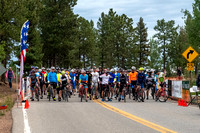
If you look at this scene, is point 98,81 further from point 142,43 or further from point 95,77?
point 142,43

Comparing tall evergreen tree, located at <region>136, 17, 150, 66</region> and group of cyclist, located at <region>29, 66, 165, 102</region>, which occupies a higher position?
tall evergreen tree, located at <region>136, 17, 150, 66</region>

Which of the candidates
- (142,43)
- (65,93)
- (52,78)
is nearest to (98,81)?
(65,93)

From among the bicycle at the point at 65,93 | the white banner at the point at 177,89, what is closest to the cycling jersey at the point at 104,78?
the bicycle at the point at 65,93

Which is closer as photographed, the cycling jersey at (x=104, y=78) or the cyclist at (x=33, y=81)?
the cyclist at (x=33, y=81)

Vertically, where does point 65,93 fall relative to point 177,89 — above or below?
below

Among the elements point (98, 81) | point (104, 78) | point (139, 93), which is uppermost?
point (104, 78)

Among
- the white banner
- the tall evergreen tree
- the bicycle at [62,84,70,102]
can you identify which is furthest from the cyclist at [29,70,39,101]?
the tall evergreen tree

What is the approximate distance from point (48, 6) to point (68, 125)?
53.2 meters

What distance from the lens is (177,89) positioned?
24.0 metres

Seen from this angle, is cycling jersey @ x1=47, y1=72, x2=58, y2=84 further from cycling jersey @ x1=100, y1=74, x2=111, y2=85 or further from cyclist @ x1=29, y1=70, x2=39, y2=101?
cycling jersey @ x1=100, y1=74, x2=111, y2=85

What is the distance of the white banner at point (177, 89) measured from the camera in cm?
2334

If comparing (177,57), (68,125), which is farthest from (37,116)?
(177,57)

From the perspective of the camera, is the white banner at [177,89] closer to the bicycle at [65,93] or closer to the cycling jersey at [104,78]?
the cycling jersey at [104,78]

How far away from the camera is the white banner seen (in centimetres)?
2334
